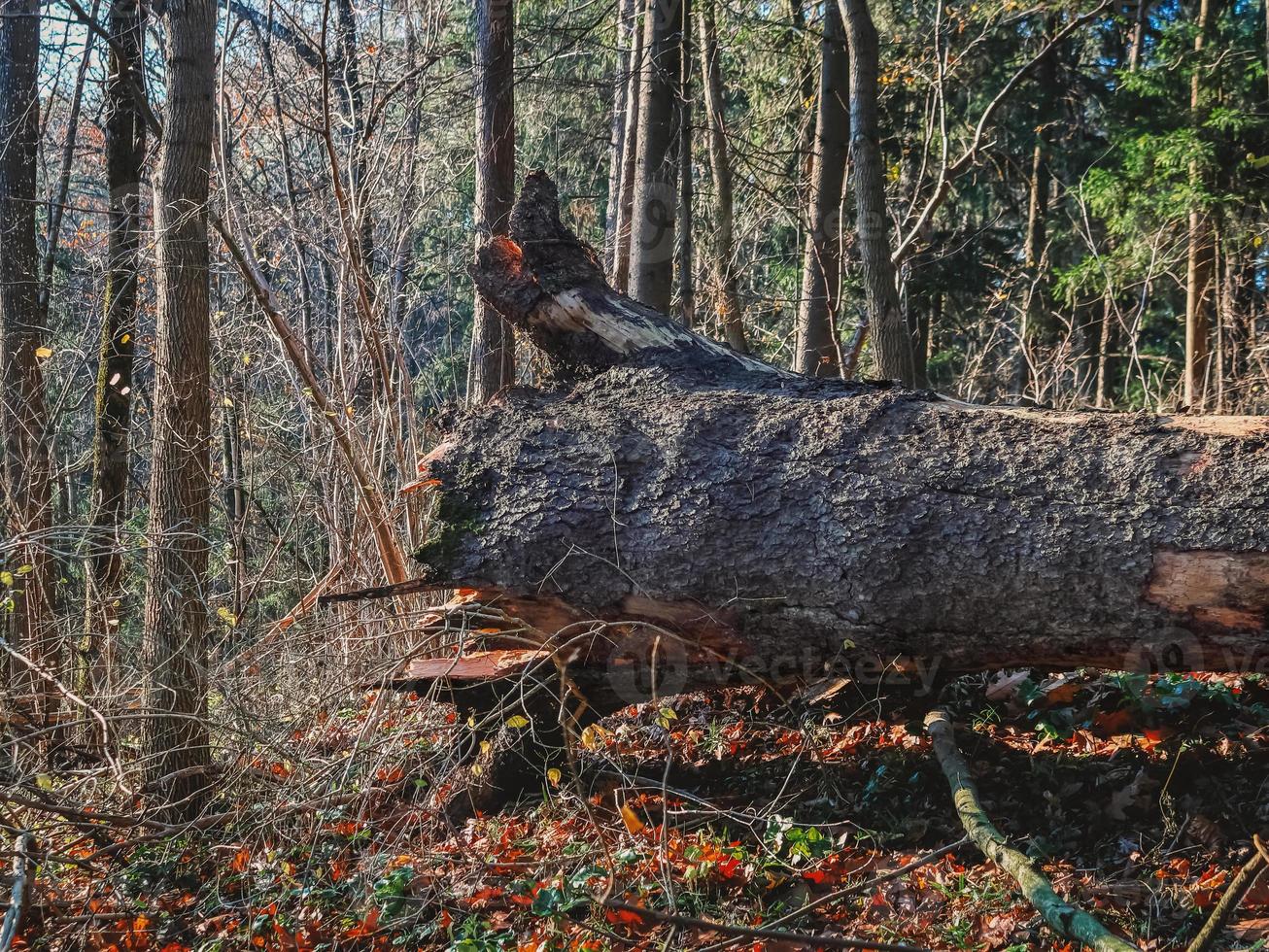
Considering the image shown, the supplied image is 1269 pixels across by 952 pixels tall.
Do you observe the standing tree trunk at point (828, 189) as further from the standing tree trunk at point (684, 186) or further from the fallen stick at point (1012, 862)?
the fallen stick at point (1012, 862)

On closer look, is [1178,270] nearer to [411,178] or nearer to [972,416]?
[411,178]

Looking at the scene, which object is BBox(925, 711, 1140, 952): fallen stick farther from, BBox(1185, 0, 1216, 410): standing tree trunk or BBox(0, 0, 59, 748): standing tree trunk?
BBox(1185, 0, 1216, 410): standing tree trunk

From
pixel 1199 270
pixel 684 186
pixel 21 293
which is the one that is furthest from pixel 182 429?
pixel 1199 270

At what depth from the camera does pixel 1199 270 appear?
10797mm

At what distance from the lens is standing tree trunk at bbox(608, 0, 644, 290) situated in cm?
707

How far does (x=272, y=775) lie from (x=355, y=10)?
604cm

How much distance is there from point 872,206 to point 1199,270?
7434 mm

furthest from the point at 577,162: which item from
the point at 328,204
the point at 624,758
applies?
the point at 624,758

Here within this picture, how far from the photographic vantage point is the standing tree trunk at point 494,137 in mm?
6078

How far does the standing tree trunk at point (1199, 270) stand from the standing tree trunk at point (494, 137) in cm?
781

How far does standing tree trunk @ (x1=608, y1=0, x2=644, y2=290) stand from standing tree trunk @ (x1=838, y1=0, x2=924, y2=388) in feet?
5.88

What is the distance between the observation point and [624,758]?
408cm

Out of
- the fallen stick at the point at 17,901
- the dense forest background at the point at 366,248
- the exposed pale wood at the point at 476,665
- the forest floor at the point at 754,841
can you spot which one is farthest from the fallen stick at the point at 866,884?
the fallen stick at the point at 17,901

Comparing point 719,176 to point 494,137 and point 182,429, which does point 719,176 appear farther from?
point 182,429
